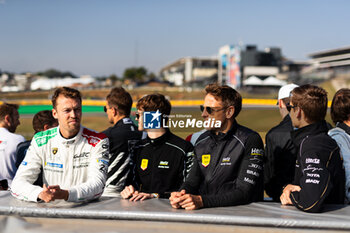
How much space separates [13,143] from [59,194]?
2231 mm

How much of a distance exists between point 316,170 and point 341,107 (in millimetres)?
903

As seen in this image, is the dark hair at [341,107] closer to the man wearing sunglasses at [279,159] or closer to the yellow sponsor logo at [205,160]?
the man wearing sunglasses at [279,159]

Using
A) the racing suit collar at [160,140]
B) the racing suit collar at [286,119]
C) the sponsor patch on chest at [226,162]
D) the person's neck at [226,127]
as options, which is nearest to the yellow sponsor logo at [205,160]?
the sponsor patch on chest at [226,162]

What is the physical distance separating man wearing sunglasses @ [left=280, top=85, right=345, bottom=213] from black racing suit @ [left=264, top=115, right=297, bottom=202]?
767 millimetres

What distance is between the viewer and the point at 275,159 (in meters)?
3.24

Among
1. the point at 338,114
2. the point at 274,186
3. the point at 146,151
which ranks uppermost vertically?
the point at 338,114

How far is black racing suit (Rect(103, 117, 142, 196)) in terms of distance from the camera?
304 centimetres

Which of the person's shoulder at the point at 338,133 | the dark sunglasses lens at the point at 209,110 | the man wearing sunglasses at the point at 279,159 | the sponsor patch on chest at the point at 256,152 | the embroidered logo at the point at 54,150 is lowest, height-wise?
the man wearing sunglasses at the point at 279,159

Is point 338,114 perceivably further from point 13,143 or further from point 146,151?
point 13,143

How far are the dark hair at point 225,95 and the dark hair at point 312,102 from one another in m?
0.42

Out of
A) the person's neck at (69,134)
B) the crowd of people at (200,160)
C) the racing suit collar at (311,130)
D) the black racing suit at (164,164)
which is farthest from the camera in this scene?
the black racing suit at (164,164)

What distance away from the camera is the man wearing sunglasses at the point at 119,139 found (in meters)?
3.04

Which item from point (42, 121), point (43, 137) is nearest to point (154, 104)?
point (43, 137)

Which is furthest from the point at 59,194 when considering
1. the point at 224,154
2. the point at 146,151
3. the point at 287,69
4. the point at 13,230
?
the point at 287,69
